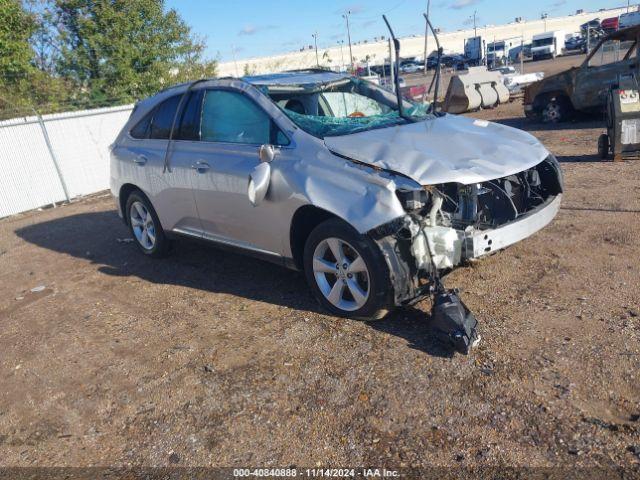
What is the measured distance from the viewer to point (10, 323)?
520 centimetres

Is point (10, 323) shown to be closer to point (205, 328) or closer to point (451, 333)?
point (205, 328)

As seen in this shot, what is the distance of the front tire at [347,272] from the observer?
3.75 metres

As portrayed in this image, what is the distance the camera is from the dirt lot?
283 cm

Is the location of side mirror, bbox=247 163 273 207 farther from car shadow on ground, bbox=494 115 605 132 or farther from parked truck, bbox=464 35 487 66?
parked truck, bbox=464 35 487 66

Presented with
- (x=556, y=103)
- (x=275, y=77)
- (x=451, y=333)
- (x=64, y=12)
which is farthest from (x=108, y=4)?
(x=451, y=333)

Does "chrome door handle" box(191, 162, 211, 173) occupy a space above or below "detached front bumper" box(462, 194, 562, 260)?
above

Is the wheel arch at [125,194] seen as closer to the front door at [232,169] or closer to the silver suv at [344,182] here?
the silver suv at [344,182]

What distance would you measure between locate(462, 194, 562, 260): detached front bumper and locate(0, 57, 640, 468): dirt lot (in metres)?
0.52

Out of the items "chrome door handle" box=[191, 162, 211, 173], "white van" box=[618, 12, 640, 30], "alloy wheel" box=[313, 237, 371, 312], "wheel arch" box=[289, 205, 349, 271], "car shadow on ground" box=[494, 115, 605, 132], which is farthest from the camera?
"white van" box=[618, 12, 640, 30]

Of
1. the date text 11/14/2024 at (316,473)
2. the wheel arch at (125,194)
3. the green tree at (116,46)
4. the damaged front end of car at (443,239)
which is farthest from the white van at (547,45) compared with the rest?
the date text 11/14/2024 at (316,473)

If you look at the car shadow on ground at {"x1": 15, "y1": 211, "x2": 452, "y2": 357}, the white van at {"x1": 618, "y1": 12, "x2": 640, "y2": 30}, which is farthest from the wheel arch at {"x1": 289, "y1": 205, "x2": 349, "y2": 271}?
the white van at {"x1": 618, "y1": 12, "x2": 640, "y2": 30}

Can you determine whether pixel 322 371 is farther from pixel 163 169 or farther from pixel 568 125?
pixel 568 125

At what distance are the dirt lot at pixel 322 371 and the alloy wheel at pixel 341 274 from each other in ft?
0.64

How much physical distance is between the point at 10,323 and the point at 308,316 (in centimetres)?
295
